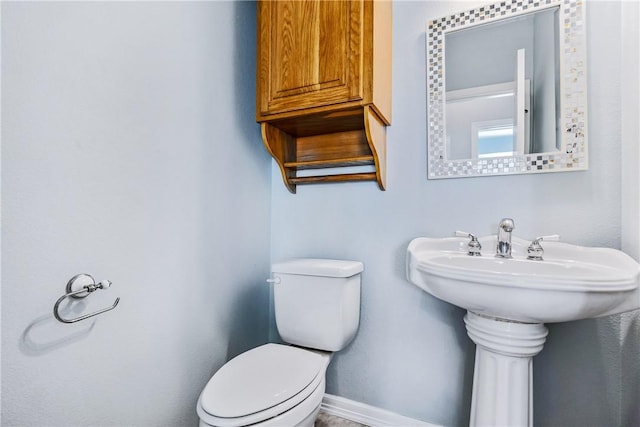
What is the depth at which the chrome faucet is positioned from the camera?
1089mm

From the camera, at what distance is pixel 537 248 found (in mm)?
1072

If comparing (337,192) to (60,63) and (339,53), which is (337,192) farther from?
(60,63)

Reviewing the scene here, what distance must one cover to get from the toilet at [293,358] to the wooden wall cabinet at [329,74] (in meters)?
0.48

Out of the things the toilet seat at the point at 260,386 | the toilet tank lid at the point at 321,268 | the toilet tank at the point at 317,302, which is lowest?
the toilet seat at the point at 260,386

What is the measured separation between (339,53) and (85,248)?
108 cm

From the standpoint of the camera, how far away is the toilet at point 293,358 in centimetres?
87

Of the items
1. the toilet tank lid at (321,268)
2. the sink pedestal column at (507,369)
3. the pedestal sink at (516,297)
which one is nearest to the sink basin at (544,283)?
the pedestal sink at (516,297)

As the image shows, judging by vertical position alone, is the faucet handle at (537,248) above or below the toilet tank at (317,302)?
above

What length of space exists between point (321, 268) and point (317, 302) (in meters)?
0.15

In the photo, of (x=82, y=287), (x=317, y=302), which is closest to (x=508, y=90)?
(x=317, y=302)

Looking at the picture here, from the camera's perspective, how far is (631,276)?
766 mm

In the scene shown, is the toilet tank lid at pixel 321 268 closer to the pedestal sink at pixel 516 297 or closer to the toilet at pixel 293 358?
the toilet at pixel 293 358

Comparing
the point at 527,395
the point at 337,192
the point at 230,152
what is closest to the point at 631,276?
the point at 527,395

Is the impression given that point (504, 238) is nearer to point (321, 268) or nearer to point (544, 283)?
point (544, 283)
